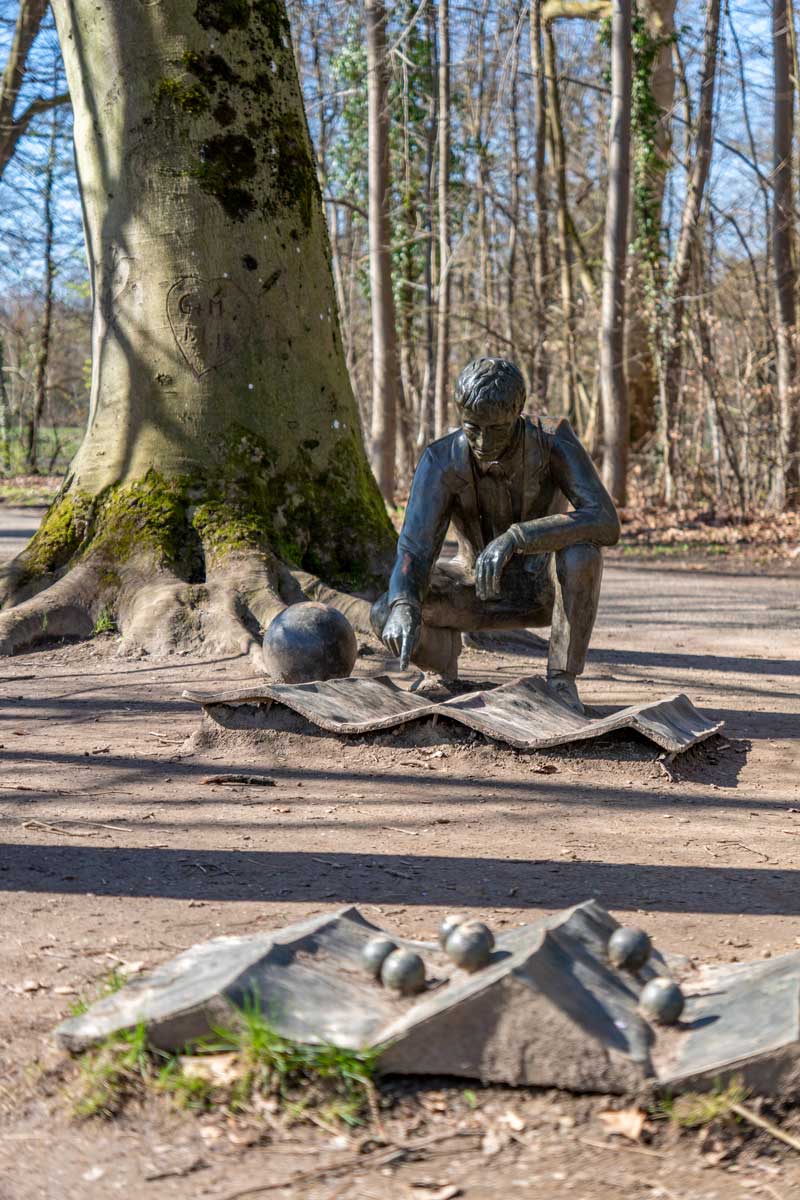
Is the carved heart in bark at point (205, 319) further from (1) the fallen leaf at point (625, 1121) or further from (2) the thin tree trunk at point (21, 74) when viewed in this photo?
(2) the thin tree trunk at point (21, 74)

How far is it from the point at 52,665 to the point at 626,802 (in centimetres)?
353

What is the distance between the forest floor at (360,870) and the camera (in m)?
2.27

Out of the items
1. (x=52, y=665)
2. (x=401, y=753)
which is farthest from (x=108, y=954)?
(x=52, y=665)

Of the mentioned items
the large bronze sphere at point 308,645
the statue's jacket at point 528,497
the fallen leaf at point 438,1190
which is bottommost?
the fallen leaf at point 438,1190

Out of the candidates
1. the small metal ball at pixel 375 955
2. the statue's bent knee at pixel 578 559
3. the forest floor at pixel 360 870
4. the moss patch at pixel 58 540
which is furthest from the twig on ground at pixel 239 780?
the moss patch at pixel 58 540

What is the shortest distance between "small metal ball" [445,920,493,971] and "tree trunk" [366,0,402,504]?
581 inches

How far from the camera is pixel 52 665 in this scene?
707 centimetres

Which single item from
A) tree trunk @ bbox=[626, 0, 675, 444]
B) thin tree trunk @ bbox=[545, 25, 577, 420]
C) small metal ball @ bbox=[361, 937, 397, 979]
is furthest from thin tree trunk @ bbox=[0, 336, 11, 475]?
small metal ball @ bbox=[361, 937, 397, 979]

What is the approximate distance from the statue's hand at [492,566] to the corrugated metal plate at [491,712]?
43 centimetres

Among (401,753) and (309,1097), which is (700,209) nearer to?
(401,753)

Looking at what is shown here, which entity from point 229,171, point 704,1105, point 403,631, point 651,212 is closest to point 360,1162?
point 704,1105

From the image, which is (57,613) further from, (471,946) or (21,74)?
(21,74)

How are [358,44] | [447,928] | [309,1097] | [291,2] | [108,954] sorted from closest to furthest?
[309,1097], [447,928], [108,954], [291,2], [358,44]

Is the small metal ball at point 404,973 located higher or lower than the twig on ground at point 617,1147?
higher
